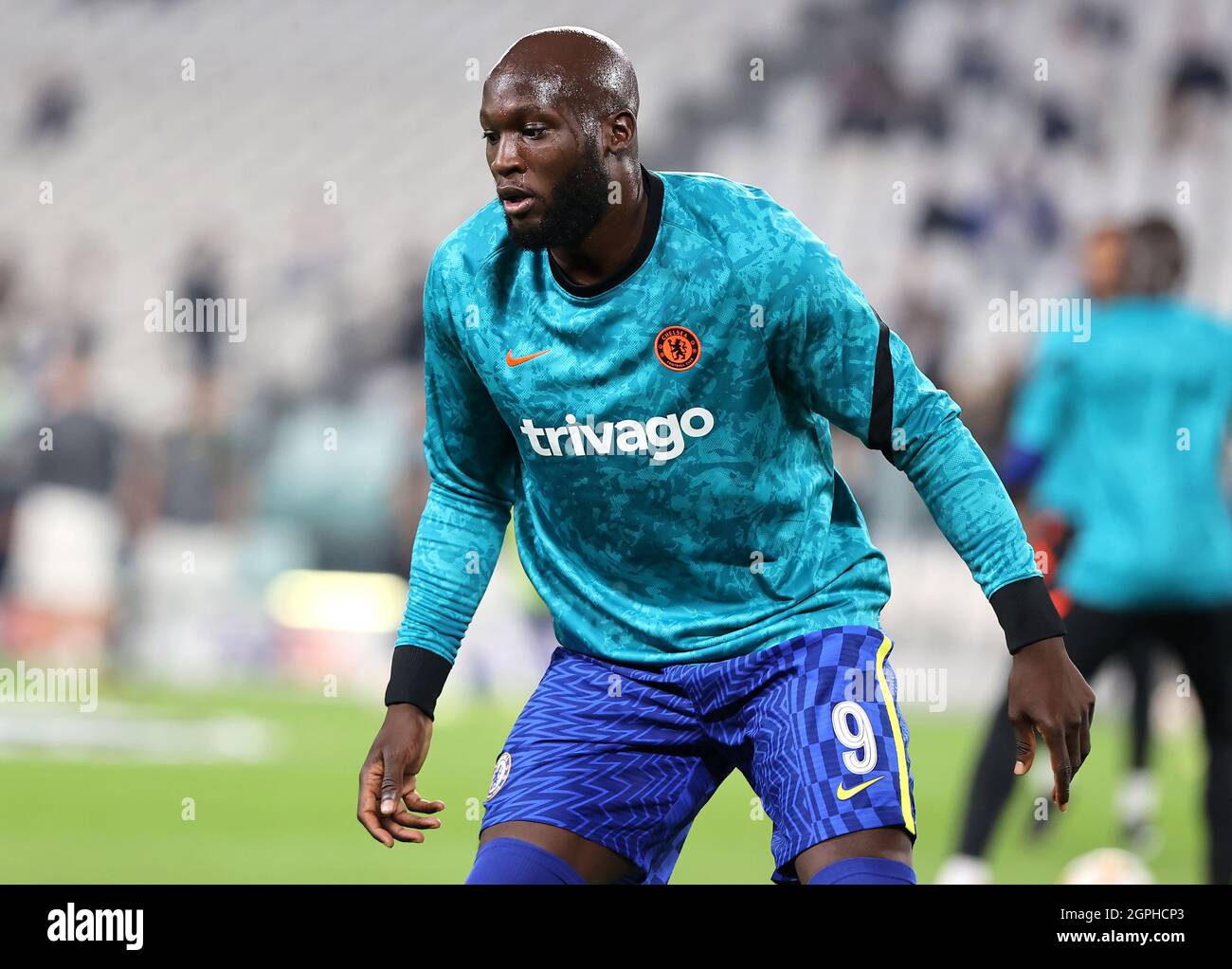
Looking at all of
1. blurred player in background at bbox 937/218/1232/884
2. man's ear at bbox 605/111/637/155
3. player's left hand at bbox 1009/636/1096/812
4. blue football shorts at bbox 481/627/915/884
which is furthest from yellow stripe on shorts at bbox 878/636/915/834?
blurred player in background at bbox 937/218/1232/884

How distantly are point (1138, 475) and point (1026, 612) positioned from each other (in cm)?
283

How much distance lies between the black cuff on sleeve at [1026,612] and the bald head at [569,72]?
982 millimetres

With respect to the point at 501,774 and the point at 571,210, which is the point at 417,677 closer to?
the point at 501,774

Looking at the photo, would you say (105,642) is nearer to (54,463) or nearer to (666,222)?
(54,463)

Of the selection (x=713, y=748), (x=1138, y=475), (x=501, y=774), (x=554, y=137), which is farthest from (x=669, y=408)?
(x=1138, y=475)

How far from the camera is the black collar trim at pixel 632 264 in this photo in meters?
2.80

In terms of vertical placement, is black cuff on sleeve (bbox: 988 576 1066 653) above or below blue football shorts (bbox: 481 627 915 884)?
above

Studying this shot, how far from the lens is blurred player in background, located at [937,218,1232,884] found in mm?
5121

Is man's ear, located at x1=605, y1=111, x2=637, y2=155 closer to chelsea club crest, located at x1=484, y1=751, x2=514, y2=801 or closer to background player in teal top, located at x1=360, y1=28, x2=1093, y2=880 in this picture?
background player in teal top, located at x1=360, y1=28, x2=1093, y2=880

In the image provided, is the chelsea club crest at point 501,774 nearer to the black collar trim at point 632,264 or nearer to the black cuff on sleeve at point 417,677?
the black cuff on sleeve at point 417,677

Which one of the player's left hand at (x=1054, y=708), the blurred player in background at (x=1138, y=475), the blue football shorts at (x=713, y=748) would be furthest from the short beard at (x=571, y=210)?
the blurred player in background at (x=1138, y=475)

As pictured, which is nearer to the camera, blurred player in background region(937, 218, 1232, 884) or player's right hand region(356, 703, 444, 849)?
player's right hand region(356, 703, 444, 849)

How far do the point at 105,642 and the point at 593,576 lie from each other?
817 cm

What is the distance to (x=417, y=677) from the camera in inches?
117
